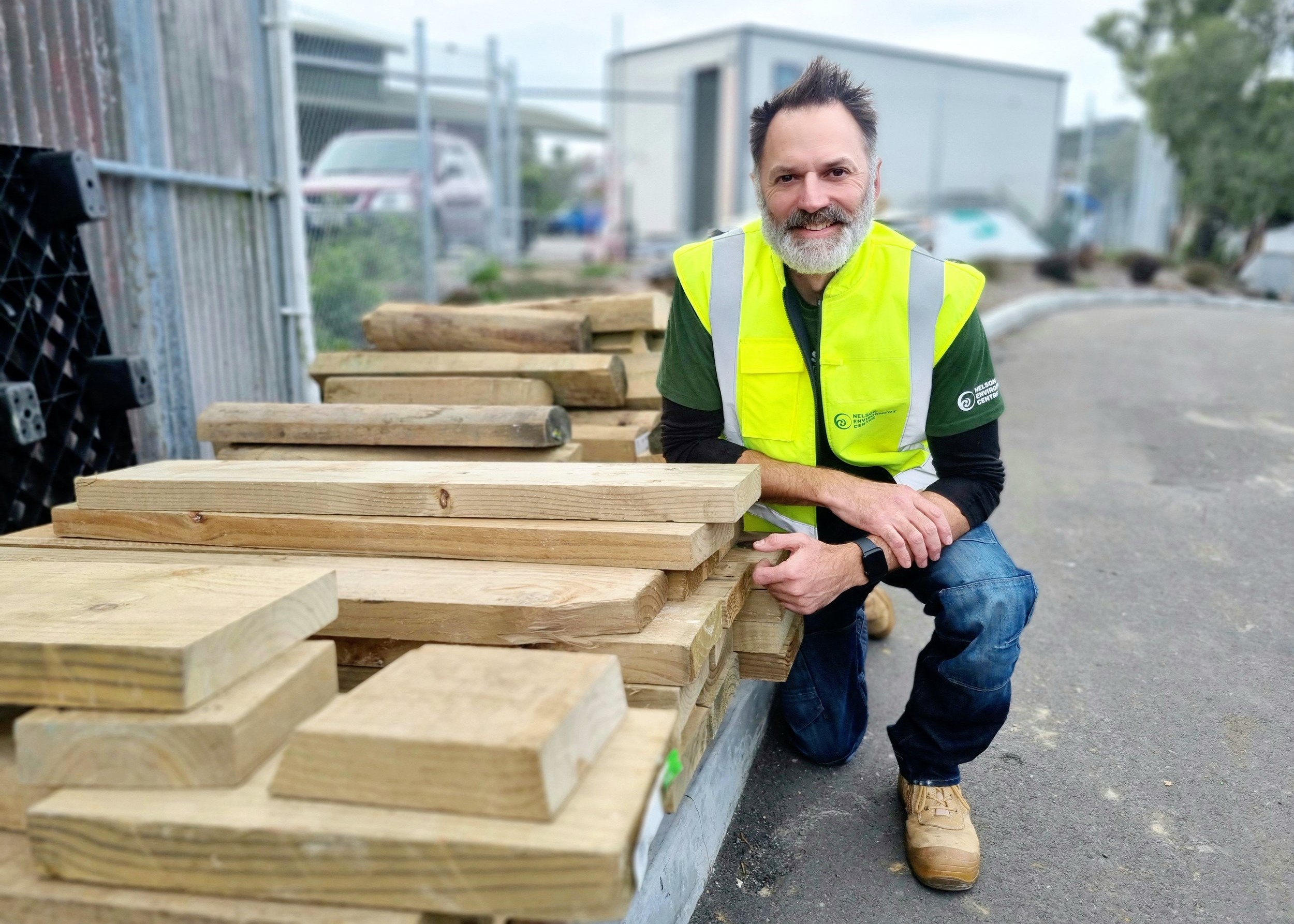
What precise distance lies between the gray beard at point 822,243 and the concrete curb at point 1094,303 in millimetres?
8436

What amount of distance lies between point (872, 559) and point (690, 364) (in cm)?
76

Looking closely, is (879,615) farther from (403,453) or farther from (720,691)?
(403,453)

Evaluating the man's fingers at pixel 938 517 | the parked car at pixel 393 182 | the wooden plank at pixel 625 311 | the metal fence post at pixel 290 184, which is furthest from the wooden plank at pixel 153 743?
the parked car at pixel 393 182

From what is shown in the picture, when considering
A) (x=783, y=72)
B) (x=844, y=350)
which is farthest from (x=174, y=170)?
(x=783, y=72)

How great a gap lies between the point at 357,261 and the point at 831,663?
633 cm

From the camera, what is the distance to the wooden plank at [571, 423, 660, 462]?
3.59 meters

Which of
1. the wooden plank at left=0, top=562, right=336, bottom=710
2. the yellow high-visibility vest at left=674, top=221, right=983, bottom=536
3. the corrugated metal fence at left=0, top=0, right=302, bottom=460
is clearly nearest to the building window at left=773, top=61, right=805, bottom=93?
the corrugated metal fence at left=0, top=0, right=302, bottom=460

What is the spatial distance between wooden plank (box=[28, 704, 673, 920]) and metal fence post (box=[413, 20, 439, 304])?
29.6ft

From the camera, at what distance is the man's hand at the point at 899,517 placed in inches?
105

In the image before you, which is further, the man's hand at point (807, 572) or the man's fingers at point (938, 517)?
the man's fingers at point (938, 517)

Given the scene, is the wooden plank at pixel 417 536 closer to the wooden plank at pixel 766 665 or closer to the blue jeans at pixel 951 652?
the wooden plank at pixel 766 665

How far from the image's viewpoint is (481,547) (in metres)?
2.39

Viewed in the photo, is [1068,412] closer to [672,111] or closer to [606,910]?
[606,910]

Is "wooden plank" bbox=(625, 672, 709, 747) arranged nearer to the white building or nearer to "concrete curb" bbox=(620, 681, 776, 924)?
"concrete curb" bbox=(620, 681, 776, 924)
